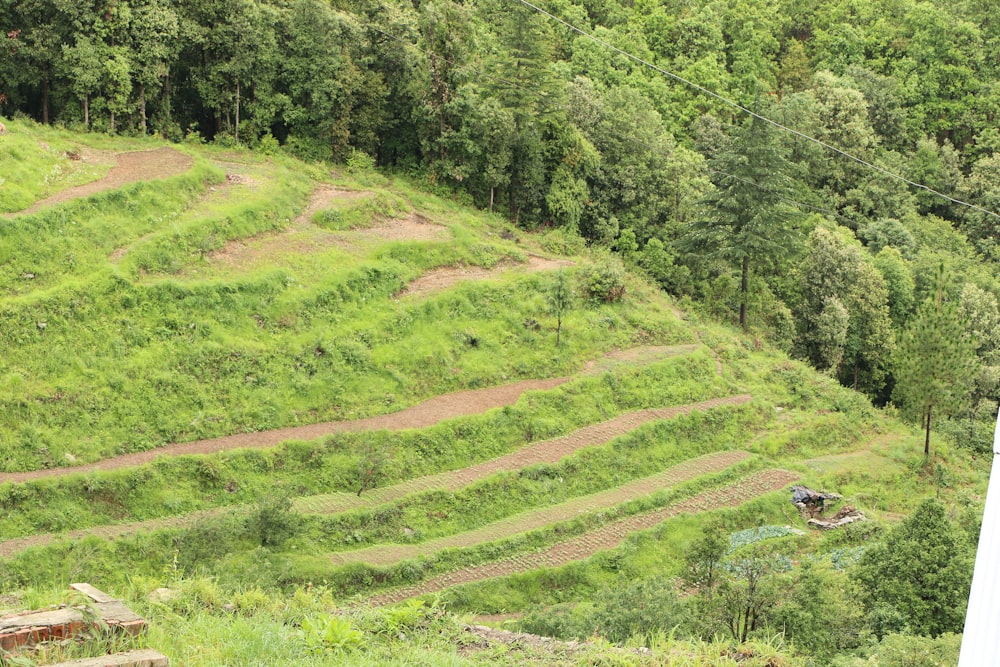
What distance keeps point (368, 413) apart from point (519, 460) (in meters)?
4.16

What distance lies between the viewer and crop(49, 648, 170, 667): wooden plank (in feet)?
25.7

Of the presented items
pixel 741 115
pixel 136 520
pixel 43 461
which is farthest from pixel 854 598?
pixel 741 115

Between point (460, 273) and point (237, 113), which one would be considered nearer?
point (460, 273)

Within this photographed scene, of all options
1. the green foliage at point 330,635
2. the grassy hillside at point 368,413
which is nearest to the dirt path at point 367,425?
the grassy hillside at point 368,413

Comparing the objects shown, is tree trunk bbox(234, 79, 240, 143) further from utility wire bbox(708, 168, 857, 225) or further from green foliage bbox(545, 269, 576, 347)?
utility wire bbox(708, 168, 857, 225)

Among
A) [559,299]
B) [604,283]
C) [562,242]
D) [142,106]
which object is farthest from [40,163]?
[604,283]

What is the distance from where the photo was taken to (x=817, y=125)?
5253 centimetres

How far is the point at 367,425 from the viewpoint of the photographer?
2541cm

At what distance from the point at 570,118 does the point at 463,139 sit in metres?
5.27

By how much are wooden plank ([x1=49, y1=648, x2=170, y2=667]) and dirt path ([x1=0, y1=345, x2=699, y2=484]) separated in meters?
14.5

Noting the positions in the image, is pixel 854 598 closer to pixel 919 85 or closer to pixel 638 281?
pixel 638 281

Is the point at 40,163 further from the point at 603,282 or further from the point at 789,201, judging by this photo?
the point at 789,201

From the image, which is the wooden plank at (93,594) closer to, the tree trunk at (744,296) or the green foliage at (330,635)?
the green foliage at (330,635)

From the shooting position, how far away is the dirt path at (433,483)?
20.5 metres
